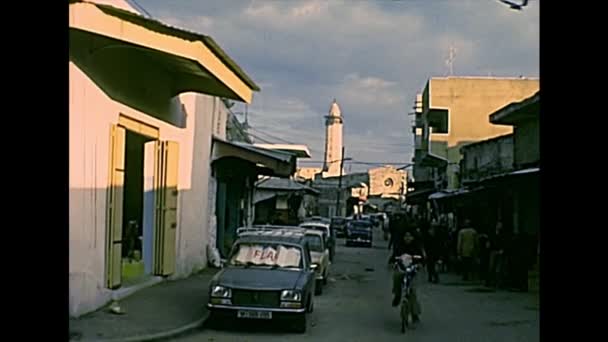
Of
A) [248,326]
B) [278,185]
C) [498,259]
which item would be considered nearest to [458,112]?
[278,185]

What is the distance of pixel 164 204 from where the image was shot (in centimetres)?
2016

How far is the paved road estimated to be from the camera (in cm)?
1434

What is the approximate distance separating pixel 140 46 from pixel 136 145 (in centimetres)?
632

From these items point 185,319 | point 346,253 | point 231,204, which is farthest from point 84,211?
point 346,253

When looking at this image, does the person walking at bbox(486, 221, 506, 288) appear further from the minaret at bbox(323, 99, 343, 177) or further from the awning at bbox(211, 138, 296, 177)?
the minaret at bbox(323, 99, 343, 177)

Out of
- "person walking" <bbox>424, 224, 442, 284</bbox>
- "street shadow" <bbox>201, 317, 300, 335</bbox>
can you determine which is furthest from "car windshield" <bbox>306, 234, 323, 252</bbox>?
"street shadow" <bbox>201, 317, 300, 335</bbox>

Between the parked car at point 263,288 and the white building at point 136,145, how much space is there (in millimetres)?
2080

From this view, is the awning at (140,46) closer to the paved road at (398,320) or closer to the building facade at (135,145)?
the building facade at (135,145)

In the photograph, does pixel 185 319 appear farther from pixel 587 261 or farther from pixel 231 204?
pixel 231 204

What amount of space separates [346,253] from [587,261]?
37723mm

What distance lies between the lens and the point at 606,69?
5.41 metres

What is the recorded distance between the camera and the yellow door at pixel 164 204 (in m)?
20.1

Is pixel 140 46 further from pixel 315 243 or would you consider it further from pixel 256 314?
pixel 315 243
